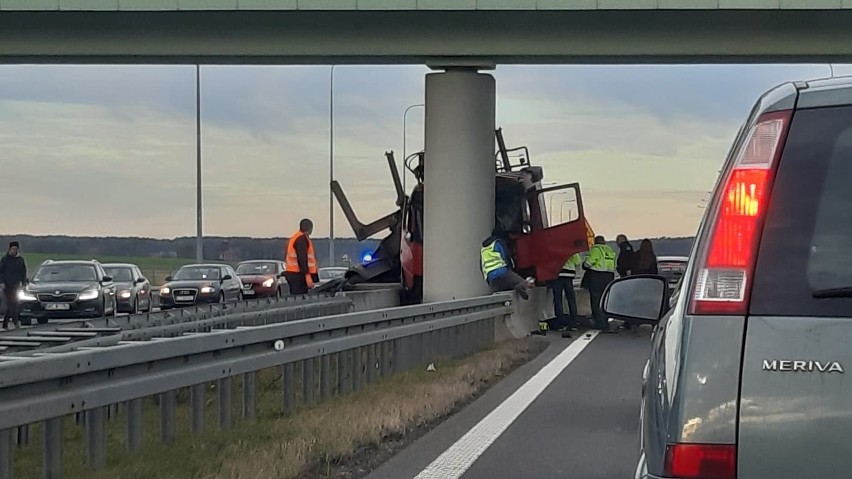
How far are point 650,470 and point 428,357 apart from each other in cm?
1207

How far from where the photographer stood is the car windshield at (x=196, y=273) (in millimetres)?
39906

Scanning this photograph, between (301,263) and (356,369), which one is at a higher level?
(301,263)

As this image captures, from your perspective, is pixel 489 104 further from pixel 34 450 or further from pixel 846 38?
pixel 34 450

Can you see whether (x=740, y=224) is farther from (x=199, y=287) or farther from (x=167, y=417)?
(x=199, y=287)

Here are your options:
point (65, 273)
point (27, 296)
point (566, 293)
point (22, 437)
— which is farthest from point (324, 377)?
point (65, 273)

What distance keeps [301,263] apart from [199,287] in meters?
16.2

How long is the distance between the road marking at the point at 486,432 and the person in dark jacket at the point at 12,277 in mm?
16519

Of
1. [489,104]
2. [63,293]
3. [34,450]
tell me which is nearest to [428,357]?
[34,450]

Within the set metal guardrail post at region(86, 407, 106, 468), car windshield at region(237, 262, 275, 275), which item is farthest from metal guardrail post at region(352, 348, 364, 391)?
car windshield at region(237, 262, 275, 275)

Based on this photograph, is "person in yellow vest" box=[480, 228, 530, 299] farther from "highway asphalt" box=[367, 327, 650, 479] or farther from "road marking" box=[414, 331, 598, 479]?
"highway asphalt" box=[367, 327, 650, 479]

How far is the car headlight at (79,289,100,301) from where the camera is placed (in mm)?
32812

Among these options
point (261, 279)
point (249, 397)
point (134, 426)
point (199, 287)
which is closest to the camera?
point (134, 426)

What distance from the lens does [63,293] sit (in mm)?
32938

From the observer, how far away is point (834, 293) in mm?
3193
